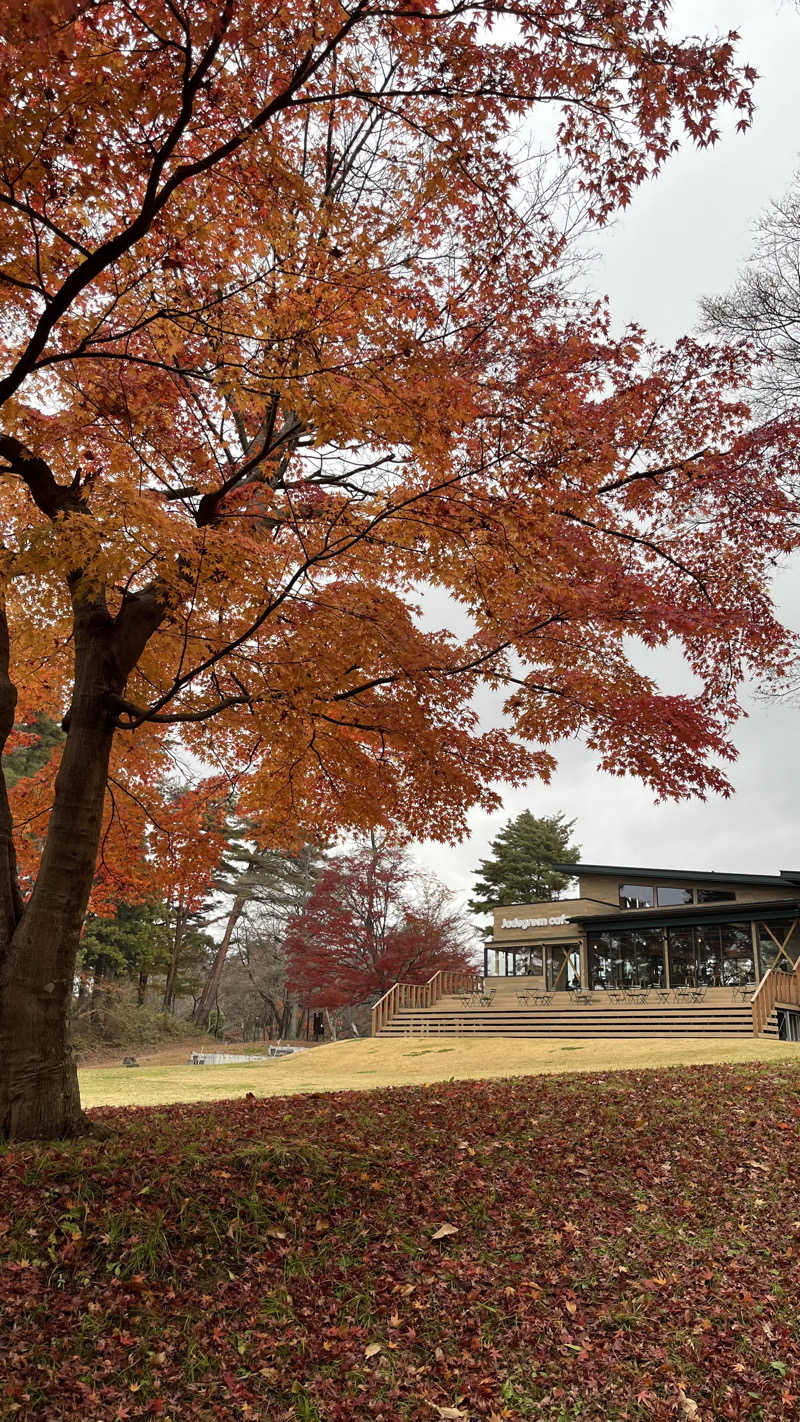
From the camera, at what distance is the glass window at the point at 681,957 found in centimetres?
2827

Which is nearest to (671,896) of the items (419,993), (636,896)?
(636,896)

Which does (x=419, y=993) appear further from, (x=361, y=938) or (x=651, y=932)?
(x=651, y=932)

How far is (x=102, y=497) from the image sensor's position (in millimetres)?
6934

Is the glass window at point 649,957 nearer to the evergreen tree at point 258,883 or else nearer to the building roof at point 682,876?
the building roof at point 682,876

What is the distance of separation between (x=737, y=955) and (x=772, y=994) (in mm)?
7042

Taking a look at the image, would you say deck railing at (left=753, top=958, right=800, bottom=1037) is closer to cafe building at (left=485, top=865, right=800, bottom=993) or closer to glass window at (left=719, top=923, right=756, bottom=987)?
cafe building at (left=485, top=865, right=800, bottom=993)

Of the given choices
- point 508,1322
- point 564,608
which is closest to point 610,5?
point 564,608

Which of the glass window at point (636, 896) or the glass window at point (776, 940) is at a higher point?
the glass window at point (636, 896)

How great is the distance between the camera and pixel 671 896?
29953 millimetres

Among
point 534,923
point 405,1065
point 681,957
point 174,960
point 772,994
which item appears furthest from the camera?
point 174,960

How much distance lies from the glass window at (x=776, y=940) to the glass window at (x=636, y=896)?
14.4 feet

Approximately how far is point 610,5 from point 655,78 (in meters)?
0.42

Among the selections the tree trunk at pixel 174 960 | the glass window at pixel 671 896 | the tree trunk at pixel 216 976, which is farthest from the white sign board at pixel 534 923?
the tree trunk at pixel 174 960

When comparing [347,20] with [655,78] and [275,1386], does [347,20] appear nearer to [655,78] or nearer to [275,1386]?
[655,78]
